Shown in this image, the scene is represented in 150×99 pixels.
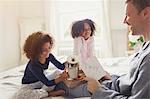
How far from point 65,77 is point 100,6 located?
2085 mm

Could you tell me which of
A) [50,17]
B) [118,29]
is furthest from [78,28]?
[50,17]

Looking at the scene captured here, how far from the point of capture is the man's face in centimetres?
98

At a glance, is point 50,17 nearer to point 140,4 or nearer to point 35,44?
point 35,44

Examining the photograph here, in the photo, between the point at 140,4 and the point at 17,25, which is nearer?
the point at 140,4

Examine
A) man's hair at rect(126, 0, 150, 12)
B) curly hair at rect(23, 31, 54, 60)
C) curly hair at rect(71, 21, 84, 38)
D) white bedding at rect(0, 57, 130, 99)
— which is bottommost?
white bedding at rect(0, 57, 130, 99)

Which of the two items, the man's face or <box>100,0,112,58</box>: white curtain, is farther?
<box>100,0,112,58</box>: white curtain

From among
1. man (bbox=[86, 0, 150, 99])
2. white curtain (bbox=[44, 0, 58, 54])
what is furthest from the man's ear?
white curtain (bbox=[44, 0, 58, 54])

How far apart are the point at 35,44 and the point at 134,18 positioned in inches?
25.9

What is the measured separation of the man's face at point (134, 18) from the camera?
981 millimetres

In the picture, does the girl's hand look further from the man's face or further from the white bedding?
the man's face

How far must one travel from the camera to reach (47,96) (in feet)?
4.42

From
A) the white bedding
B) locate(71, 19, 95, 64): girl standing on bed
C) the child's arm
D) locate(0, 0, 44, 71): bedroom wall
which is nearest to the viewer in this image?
the child's arm

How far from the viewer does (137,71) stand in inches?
36.6

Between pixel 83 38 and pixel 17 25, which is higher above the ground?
pixel 17 25
